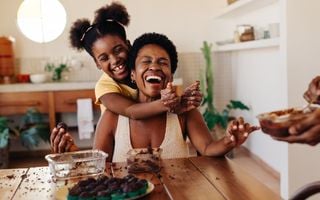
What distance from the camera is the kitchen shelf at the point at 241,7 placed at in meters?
3.71

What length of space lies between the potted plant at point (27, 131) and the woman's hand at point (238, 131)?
3.34 m

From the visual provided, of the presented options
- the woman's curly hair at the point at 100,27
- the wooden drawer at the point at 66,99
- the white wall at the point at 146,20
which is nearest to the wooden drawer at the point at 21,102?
the wooden drawer at the point at 66,99

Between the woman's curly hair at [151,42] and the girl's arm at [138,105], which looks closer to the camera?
the girl's arm at [138,105]

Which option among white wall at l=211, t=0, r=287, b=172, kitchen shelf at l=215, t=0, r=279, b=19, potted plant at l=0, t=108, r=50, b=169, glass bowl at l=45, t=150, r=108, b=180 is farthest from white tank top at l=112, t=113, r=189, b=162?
potted plant at l=0, t=108, r=50, b=169

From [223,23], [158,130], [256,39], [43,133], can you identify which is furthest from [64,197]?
[223,23]

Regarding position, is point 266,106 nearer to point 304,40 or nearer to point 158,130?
point 304,40

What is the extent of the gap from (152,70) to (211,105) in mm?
3168

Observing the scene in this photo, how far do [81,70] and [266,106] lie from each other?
2213 mm

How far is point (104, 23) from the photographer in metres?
1.87

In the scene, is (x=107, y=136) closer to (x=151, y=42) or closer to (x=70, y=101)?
(x=151, y=42)

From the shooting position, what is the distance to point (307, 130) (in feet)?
2.74

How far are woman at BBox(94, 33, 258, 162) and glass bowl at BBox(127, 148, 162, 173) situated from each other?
20 centimetres

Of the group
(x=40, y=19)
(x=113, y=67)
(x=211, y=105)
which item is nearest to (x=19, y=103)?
(x=40, y=19)

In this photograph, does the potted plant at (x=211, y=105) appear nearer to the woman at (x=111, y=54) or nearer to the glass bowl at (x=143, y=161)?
the woman at (x=111, y=54)
